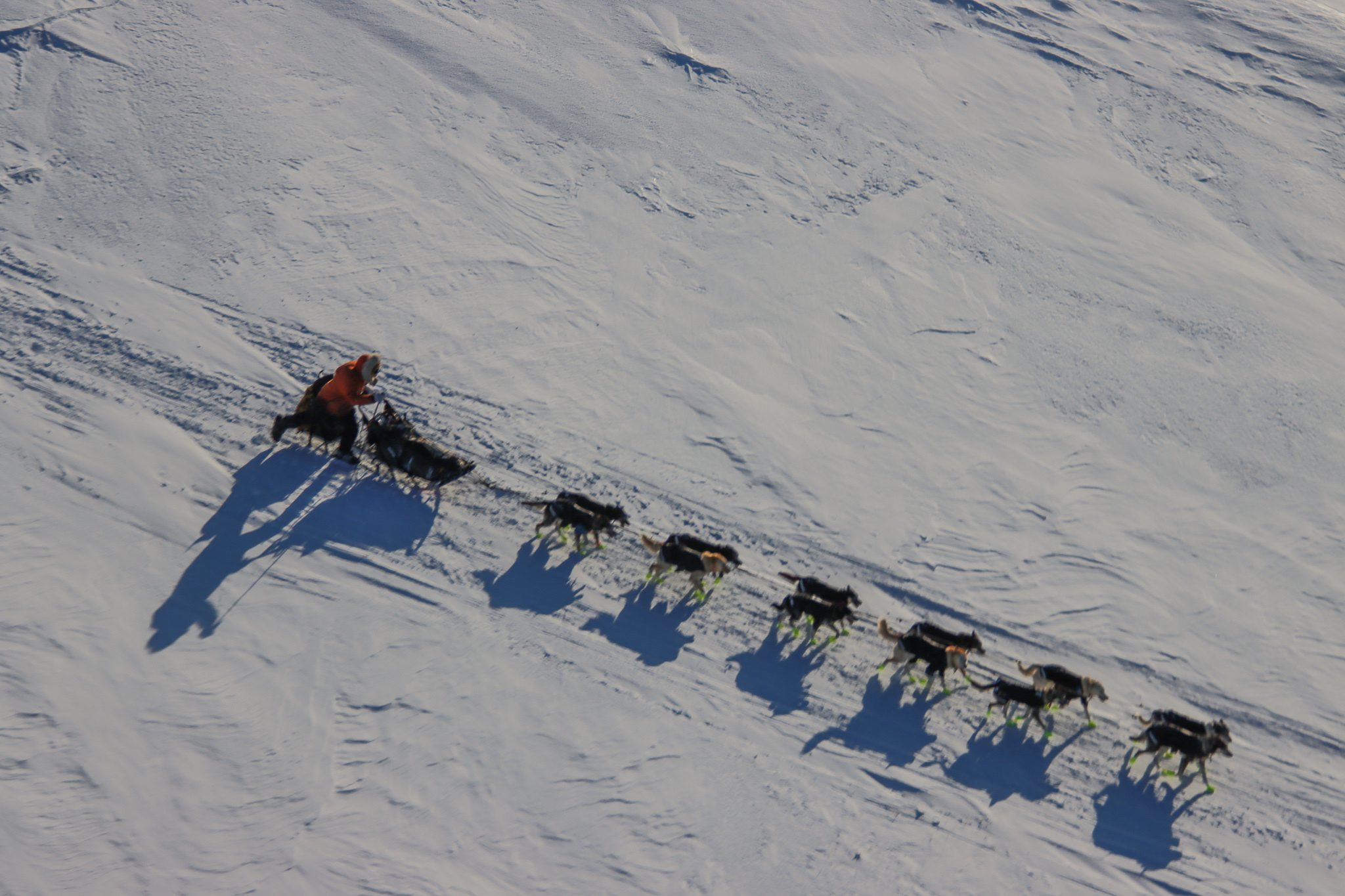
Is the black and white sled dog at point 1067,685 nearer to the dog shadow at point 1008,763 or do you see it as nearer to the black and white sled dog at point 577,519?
the dog shadow at point 1008,763

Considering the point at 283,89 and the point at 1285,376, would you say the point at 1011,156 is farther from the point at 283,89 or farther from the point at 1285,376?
the point at 283,89

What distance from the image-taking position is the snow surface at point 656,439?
7488 mm

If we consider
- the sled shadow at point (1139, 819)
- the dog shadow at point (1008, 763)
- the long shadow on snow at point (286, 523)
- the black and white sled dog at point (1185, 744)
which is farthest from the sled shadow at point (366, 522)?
the black and white sled dog at point (1185, 744)

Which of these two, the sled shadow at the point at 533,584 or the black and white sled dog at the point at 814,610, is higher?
the black and white sled dog at the point at 814,610

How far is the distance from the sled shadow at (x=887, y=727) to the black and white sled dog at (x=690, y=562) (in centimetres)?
167

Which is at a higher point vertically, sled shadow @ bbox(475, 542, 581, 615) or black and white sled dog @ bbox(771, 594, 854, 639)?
black and white sled dog @ bbox(771, 594, 854, 639)

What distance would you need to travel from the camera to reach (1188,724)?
7.92 metres

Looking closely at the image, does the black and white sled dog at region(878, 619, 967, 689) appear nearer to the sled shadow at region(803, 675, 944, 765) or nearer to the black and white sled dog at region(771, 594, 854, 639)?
the sled shadow at region(803, 675, 944, 765)

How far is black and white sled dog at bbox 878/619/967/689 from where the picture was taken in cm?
810

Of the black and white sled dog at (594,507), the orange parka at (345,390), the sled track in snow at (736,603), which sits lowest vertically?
the sled track in snow at (736,603)

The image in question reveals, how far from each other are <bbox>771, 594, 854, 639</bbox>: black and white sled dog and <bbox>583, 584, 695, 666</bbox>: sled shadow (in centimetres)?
90

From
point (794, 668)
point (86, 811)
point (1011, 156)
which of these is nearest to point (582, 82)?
point (1011, 156)

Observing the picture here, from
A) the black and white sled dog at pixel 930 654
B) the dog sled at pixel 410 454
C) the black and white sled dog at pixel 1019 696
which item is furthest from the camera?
the dog sled at pixel 410 454

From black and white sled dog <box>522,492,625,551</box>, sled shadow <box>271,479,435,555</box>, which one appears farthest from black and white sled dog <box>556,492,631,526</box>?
sled shadow <box>271,479,435,555</box>
